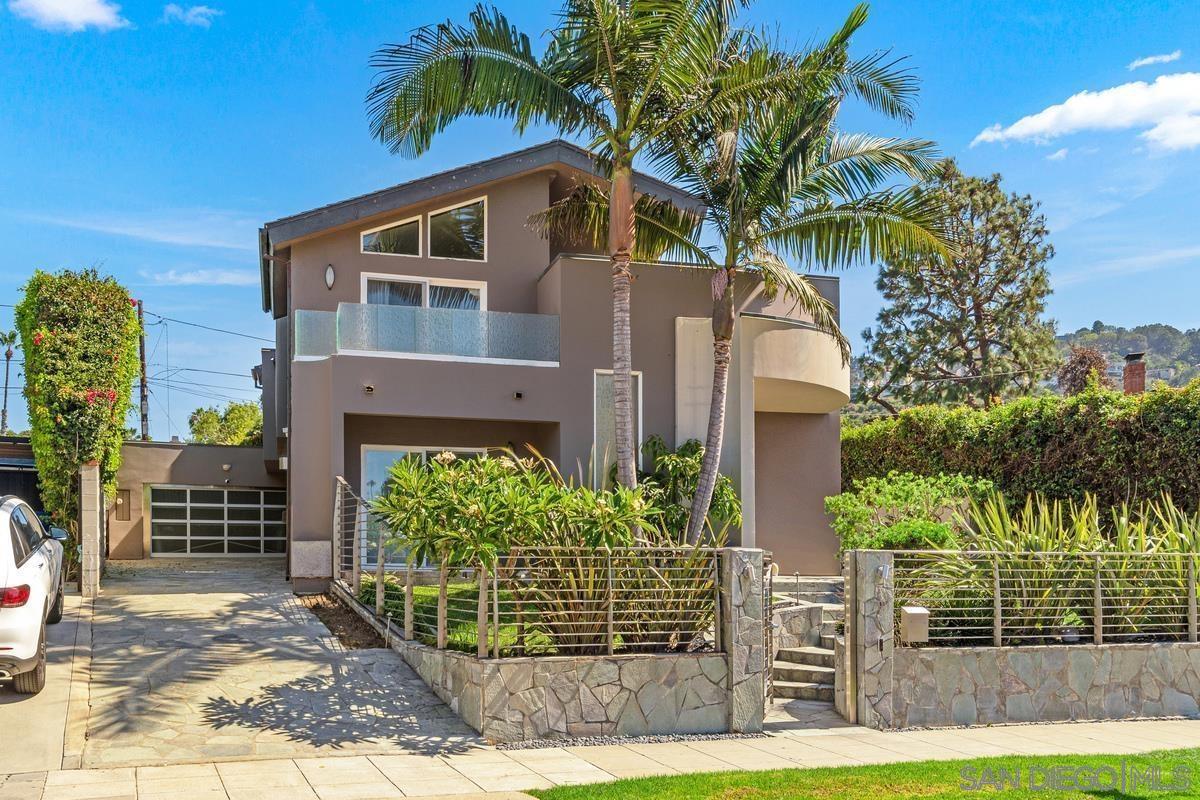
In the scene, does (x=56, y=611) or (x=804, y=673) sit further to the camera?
(x=804, y=673)

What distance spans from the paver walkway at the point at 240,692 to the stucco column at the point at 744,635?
2.60 m

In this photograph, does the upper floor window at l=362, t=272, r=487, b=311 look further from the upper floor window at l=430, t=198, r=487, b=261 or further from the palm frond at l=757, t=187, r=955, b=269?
the palm frond at l=757, t=187, r=955, b=269

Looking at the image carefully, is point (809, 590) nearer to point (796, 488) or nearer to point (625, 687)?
point (796, 488)

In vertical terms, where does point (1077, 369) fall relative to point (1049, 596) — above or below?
above

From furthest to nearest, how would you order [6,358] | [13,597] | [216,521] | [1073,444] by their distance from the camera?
[6,358], [216,521], [1073,444], [13,597]

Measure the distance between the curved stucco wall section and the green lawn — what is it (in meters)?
8.95

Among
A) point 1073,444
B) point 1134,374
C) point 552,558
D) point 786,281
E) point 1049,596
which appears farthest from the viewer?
point 1134,374

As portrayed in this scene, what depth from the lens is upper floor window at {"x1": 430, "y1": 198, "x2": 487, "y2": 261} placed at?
1733 cm

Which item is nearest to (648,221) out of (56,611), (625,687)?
(625,687)

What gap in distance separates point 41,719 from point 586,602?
4.74 metres

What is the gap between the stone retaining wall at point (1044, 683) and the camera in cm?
1013

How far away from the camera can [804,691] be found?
11.1 metres

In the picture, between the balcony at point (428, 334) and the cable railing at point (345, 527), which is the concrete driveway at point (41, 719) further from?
the balcony at point (428, 334)

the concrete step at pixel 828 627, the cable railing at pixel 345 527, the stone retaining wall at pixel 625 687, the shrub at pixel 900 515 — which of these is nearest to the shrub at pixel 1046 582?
the shrub at pixel 900 515
